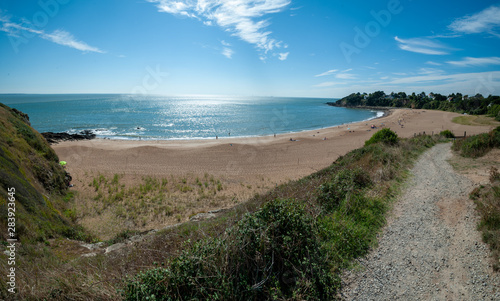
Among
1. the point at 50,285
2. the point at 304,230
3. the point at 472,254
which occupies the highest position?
the point at 304,230

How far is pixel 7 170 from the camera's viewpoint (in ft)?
23.7

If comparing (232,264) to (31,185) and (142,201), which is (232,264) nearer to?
(31,185)

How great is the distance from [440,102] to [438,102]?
3.77 ft

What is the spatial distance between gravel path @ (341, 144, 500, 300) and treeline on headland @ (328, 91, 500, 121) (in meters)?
54.9

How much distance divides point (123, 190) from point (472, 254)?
15.7m

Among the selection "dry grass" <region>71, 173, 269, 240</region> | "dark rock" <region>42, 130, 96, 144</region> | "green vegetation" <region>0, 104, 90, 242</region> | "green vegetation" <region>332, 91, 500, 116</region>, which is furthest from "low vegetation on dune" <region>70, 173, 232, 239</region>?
"green vegetation" <region>332, 91, 500, 116</region>

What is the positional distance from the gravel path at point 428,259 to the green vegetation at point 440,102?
54593 millimetres

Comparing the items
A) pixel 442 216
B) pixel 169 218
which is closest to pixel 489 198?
pixel 442 216

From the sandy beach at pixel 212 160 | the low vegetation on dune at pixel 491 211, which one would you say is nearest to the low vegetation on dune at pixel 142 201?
the sandy beach at pixel 212 160

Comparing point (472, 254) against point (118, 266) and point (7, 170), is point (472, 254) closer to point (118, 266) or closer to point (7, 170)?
point (118, 266)

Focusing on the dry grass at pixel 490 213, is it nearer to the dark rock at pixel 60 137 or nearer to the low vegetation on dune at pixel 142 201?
the low vegetation on dune at pixel 142 201

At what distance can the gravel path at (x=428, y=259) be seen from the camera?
4.00m

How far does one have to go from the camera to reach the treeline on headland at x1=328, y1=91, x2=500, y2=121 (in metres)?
63.7

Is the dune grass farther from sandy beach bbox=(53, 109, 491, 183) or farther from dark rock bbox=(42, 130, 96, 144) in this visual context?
dark rock bbox=(42, 130, 96, 144)
